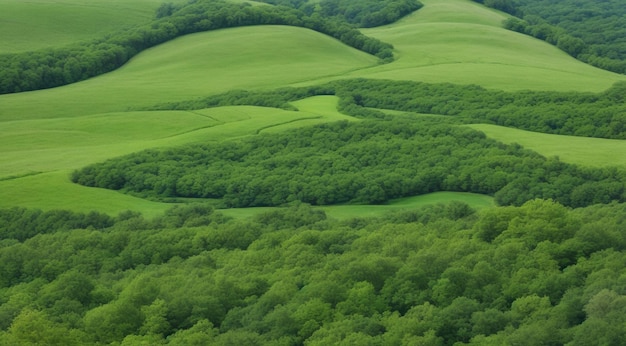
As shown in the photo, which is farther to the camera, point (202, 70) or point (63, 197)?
point (202, 70)

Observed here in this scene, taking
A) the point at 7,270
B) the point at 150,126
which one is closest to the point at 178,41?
the point at 150,126

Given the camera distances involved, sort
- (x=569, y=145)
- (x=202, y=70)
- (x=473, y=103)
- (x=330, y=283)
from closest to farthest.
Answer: (x=330, y=283)
(x=569, y=145)
(x=473, y=103)
(x=202, y=70)

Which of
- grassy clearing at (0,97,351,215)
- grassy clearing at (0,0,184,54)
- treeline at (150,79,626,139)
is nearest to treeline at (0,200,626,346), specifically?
grassy clearing at (0,97,351,215)

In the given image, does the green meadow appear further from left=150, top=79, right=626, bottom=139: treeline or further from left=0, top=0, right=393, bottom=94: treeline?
left=150, top=79, right=626, bottom=139: treeline

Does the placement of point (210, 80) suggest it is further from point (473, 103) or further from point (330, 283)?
point (330, 283)

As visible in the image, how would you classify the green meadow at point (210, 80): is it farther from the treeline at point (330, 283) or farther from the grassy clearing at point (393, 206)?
the treeline at point (330, 283)

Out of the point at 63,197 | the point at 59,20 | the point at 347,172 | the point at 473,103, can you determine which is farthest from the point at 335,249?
the point at 59,20

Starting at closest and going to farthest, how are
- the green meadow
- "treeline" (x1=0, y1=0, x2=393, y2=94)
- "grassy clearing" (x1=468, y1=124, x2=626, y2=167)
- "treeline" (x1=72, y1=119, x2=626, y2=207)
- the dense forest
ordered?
the dense forest < "treeline" (x1=72, y1=119, x2=626, y2=207) < the green meadow < "grassy clearing" (x1=468, y1=124, x2=626, y2=167) < "treeline" (x1=0, y1=0, x2=393, y2=94)
